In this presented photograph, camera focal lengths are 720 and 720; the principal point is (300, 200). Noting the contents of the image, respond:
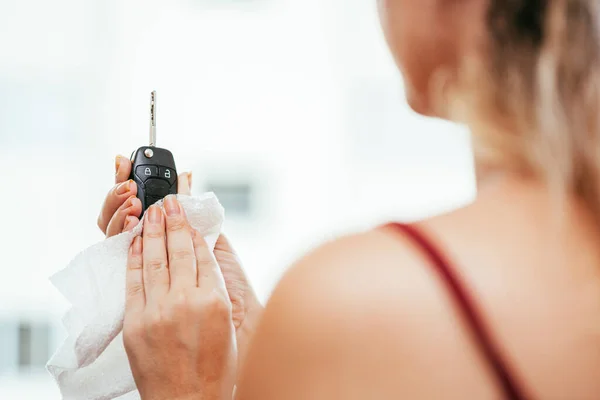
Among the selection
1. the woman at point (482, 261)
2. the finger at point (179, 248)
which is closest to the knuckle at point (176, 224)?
the finger at point (179, 248)

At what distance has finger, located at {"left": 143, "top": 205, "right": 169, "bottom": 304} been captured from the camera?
598 millimetres

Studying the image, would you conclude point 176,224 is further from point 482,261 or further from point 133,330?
point 482,261

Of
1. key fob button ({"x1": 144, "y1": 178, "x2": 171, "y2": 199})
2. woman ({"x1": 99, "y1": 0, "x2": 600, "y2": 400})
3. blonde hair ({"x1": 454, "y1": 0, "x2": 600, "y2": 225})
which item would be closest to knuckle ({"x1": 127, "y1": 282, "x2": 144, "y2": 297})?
key fob button ({"x1": 144, "y1": 178, "x2": 171, "y2": 199})

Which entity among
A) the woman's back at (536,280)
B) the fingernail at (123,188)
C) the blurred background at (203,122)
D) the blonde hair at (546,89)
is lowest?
the blurred background at (203,122)

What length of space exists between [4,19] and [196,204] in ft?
8.86

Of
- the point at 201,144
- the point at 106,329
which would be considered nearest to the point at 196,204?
the point at 106,329

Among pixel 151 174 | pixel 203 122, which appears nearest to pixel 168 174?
pixel 151 174

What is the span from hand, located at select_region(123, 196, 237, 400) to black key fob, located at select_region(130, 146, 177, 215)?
72 mm

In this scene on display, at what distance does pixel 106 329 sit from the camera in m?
0.62

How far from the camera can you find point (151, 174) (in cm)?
69

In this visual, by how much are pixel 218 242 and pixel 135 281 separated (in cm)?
15

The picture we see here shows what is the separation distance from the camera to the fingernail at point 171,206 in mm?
657

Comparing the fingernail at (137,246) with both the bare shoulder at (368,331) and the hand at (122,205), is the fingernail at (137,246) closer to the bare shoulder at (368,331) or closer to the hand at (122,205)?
the hand at (122,205)

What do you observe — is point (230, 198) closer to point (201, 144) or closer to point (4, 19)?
point (201, 144)
